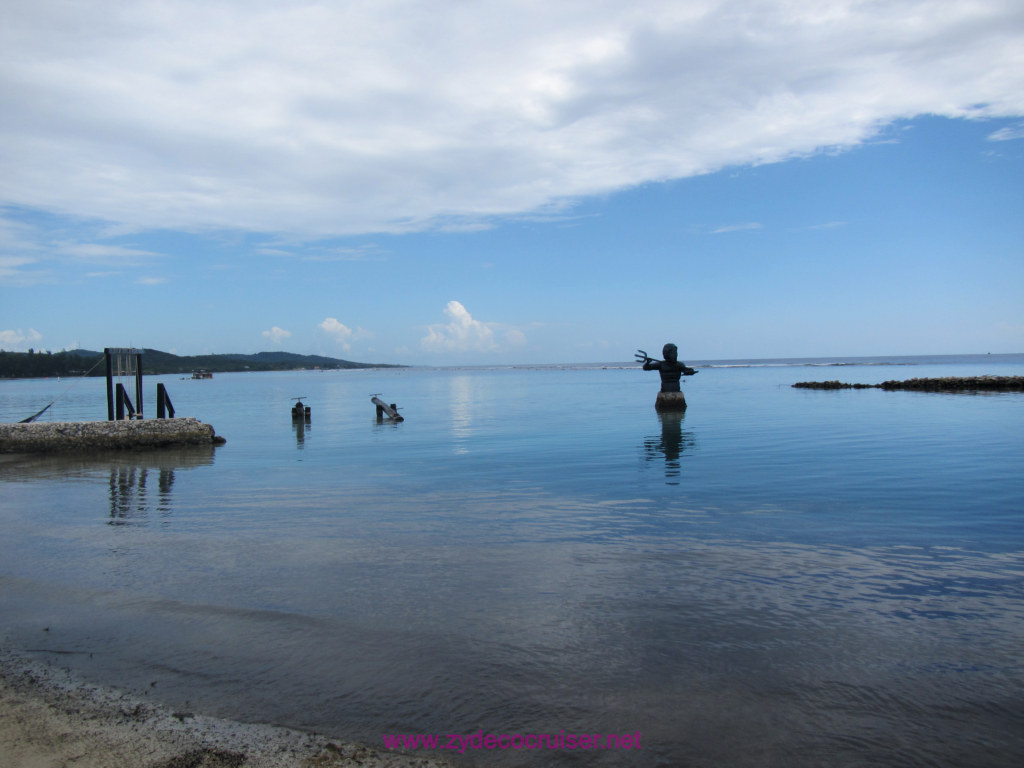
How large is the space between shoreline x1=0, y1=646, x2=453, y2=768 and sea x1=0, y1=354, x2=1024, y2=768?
0.18 m

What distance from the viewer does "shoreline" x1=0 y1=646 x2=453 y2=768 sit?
405 cm

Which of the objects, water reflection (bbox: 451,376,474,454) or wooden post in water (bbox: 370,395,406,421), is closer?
water reflection (bbox: 451,376,474,454)

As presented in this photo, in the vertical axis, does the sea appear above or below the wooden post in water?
below

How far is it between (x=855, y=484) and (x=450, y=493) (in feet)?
27.1

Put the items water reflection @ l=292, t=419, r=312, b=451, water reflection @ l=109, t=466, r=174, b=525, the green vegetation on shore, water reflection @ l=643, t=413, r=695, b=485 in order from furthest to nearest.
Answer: the green vegetation on shore
water reflection @ l=292, t=419, r=312, b=451
water reflection @ l=643, t=413, r=695, b=485
water reflection @ l=109, t=466, r=174, b=525

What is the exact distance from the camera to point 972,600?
21.5ft

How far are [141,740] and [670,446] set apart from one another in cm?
1707

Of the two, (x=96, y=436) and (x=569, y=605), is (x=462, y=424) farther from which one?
(x=569, y=605)

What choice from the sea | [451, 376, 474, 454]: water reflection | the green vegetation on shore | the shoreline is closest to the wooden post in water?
[451, 376, 474, 454]: water reflection

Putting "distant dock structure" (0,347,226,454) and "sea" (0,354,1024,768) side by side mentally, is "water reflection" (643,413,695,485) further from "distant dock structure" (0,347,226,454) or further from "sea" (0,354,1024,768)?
"distant dock structure" (0,347,226,454)

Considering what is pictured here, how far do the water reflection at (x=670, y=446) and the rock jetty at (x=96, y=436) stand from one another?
53.2 ft

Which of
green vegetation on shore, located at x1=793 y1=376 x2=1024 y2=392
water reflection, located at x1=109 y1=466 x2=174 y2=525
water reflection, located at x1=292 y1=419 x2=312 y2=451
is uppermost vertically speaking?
green vegetation on shore, located at x1=793 y1=376 x2=1024 y2=392

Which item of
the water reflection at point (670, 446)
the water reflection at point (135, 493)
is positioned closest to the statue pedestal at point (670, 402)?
the water reflection at point (670, 446)

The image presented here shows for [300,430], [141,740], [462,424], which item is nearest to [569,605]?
[141,740]
